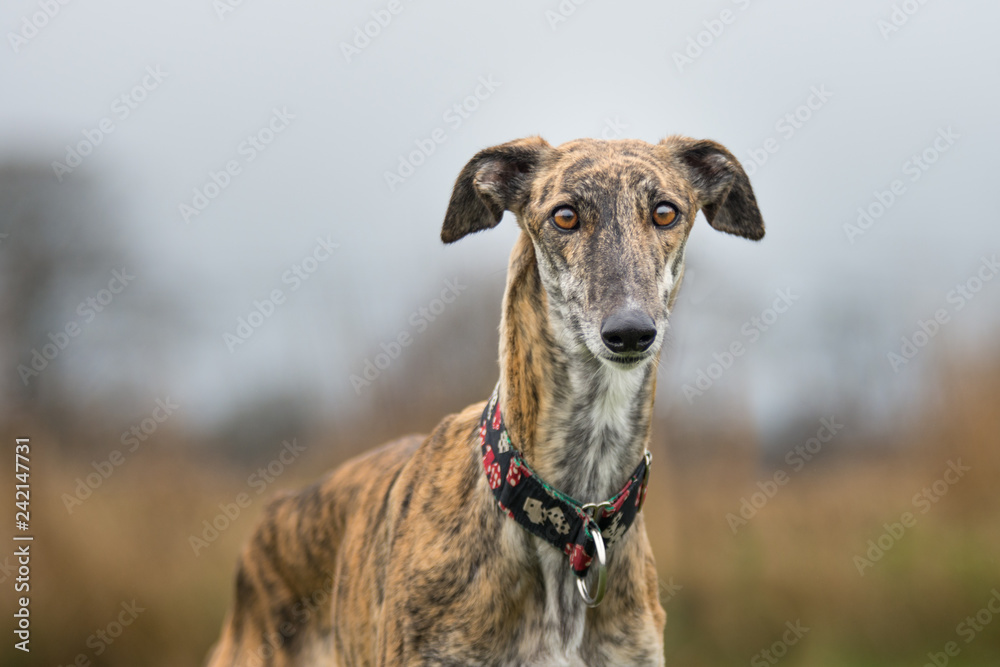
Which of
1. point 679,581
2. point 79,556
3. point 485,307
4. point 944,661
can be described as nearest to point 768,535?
point 679,581

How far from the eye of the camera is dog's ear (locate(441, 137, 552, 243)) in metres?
3.17

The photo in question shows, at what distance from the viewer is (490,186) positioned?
3135 mm

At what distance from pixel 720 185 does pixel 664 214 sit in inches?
25.1

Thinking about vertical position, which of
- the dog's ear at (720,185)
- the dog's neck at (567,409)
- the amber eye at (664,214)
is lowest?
the dog's neck at (567,409)

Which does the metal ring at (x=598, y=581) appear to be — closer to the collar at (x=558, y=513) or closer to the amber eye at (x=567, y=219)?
the collar at (x=558, y=513)

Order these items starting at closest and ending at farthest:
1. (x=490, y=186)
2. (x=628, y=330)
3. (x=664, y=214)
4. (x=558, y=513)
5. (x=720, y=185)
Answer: (x=628, y=330)
(x=558, y=513)
(x=664, y=214)
(x=490, y=186)
(x=720, y=185)

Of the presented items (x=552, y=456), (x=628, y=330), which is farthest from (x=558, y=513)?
(x=628, y=330)

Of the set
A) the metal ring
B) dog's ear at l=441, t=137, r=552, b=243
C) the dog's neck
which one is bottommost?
the metal ring

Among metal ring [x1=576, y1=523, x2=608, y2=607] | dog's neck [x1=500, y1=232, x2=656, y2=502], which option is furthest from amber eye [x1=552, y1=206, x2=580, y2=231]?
metal ring [x1=576, y1=523, x2=608, y2=607]

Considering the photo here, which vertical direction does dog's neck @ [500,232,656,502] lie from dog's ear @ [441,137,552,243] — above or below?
below

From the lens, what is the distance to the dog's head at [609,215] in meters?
2.56

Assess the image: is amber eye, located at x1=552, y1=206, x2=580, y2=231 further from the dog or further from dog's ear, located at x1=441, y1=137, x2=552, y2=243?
dog's ear, located at x1=441, y1=137, x2=552, y2=243

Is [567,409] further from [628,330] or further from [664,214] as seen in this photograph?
[664,214]

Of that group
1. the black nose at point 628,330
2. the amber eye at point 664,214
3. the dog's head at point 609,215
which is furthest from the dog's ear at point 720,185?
the black nose at point 628,330
